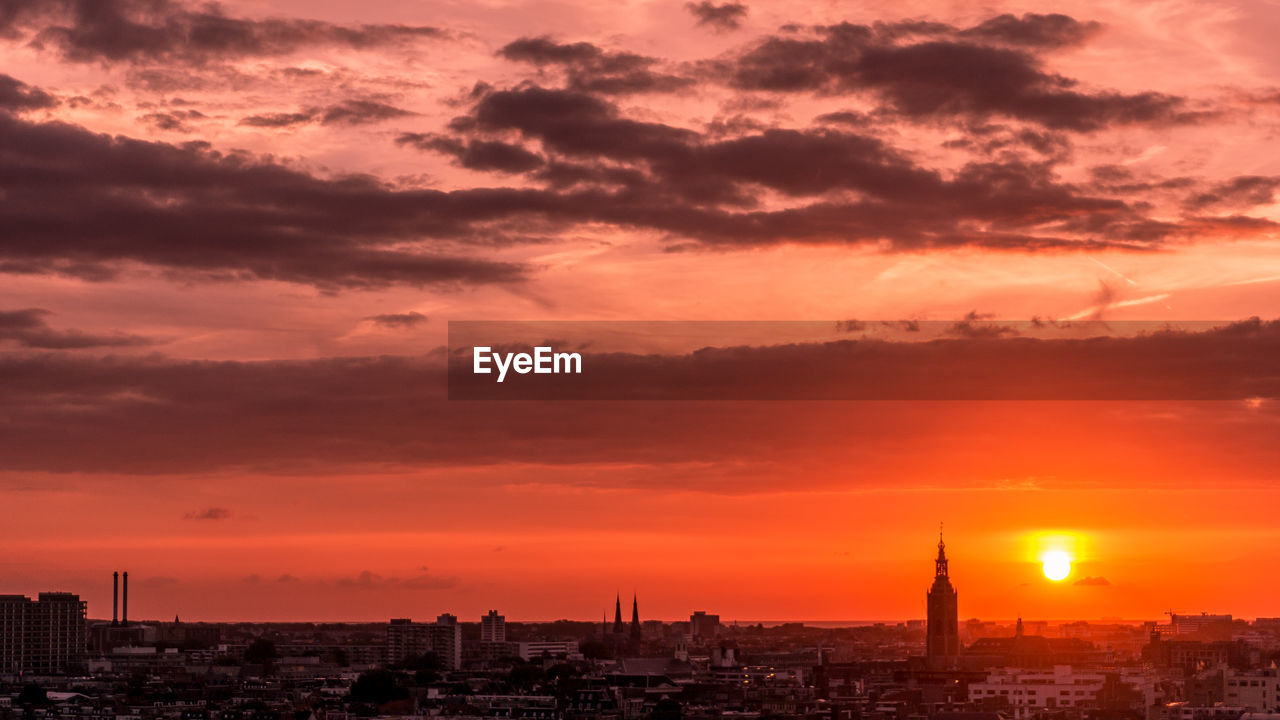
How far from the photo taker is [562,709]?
137625 mm

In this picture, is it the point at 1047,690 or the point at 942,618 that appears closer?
the point at 1047,690

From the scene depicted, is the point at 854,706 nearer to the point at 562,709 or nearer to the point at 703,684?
the point at 562,709

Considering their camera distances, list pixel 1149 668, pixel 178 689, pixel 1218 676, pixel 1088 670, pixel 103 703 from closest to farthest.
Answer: pixel 1218 676, pixel 103 703, pixel 1088 670, pixel 178 689, pixel 1149 668

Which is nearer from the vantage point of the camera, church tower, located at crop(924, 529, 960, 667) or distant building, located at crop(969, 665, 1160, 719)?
distant building, located at crop(969, 665, 1160, 719)

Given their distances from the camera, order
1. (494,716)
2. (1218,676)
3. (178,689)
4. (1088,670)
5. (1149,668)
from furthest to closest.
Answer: (1149,668) < (178,689) < (1088,670) < (1218,676) < (494,716)

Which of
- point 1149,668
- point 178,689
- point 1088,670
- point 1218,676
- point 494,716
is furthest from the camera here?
point 1149,668

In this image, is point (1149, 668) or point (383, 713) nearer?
point (383, 713)

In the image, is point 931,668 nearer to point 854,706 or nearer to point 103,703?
point 854,706

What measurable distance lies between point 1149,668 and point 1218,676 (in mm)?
46464

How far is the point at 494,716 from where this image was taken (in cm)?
13288

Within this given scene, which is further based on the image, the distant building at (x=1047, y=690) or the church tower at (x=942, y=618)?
the church tower at (x=942, y=618)

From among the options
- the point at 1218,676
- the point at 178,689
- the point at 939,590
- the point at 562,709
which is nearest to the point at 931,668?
the point at 939,590

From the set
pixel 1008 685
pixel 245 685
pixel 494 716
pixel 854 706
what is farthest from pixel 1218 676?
pixel 245 685

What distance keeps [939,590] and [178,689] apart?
66.5 m
